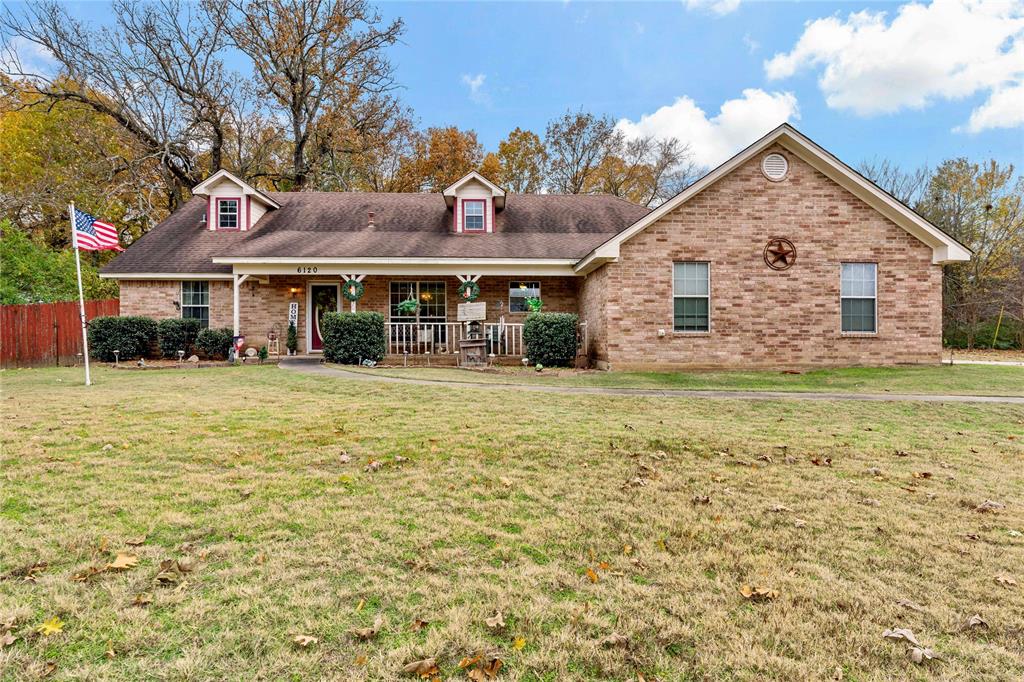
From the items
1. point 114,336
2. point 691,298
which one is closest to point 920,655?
point 691,298

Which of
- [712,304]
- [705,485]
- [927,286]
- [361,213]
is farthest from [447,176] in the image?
[705,485]

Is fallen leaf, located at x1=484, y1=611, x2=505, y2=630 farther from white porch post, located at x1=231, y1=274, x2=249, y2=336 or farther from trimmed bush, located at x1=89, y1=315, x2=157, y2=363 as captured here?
trimmed bush, located at x1=89, y1=315, x2=157, y2=363

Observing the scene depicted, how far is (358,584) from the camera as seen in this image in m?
2.77

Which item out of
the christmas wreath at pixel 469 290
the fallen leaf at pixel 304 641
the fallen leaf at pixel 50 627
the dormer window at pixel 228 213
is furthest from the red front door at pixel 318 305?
the fallen leaf at pixel 304 641

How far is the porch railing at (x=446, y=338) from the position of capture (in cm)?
1583

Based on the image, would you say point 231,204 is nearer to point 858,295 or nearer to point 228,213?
point 228,213

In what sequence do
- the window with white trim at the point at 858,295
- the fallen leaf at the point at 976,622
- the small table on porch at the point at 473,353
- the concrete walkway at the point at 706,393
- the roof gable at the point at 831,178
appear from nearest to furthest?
the fallen leaf at the point at 976,622 < the concrete walkway at the point at 706,393 < the roof gable at the point at 831,178 < the window with white trim at the point at 858,295 < the small table on porch at the point at 473,353

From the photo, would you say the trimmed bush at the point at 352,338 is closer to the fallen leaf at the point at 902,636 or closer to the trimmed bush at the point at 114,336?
the trimmed bush at the point at 114,336

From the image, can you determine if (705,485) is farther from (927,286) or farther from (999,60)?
(999,60)

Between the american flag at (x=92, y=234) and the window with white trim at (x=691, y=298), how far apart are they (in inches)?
538

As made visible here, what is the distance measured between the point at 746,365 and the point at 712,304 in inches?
71.8

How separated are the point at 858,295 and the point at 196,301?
20.0 meters

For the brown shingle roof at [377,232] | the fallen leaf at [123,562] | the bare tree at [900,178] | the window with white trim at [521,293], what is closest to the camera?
the fallen leaf at [123,562]

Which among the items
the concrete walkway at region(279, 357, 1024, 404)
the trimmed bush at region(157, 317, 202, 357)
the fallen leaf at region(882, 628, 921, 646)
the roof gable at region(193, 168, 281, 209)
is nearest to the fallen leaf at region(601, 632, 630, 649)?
the fallen leaf at region(882, 628, 921, 646)
